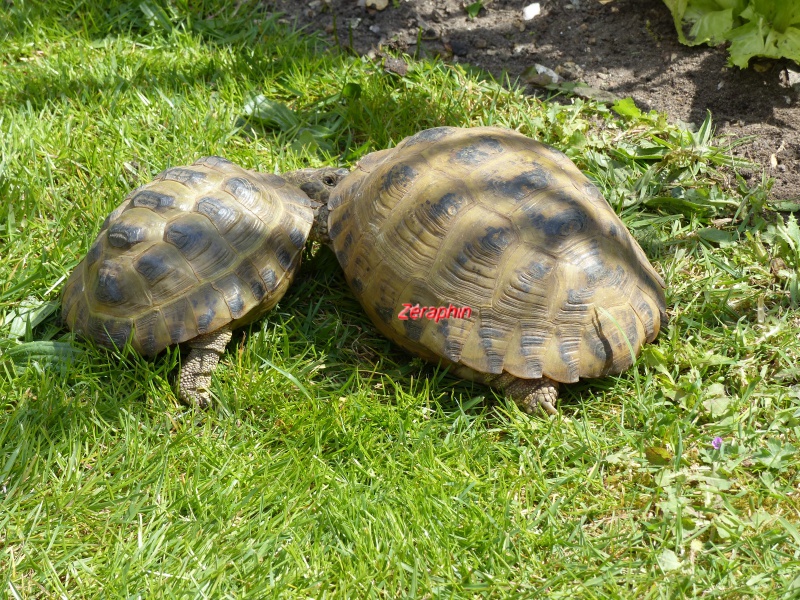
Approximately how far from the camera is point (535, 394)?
3168 millimetres

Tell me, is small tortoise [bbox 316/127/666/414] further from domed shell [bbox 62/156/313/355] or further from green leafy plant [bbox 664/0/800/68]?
green leafy plant [bbox 664/0/800/68]

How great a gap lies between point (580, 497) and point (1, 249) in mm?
3100

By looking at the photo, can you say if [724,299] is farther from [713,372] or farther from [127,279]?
[127,279]

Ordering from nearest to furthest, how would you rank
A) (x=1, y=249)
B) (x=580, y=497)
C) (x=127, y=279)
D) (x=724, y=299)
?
(x=580, y=497) < (x=127, y=279) < (x=724, y=299) < (x=1, y=249)

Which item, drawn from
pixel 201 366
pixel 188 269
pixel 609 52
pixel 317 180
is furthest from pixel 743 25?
pixel 201 366

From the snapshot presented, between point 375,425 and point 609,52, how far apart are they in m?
3.18

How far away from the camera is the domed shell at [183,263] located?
324cm

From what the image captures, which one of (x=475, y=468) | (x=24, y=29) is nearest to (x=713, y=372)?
(x=475, y=468)

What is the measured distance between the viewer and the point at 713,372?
335 cm

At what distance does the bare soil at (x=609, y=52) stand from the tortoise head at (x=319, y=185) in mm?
1419

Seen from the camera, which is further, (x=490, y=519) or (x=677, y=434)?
(x=677, y=434)

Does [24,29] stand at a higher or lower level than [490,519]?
higher

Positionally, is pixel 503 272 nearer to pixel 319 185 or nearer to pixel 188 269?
pixel 319 185

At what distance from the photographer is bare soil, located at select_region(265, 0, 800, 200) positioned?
438 cm
